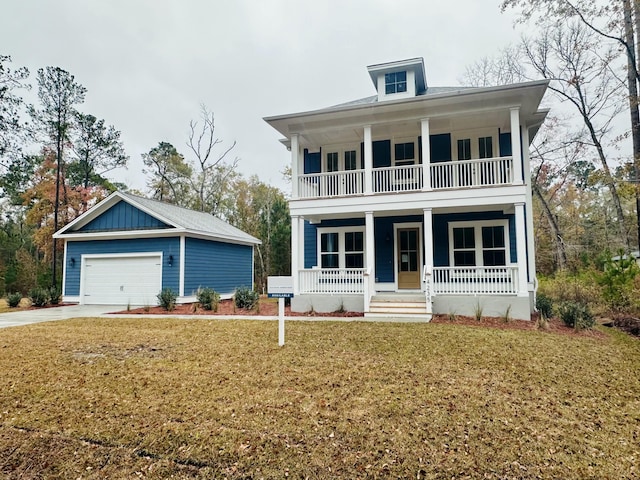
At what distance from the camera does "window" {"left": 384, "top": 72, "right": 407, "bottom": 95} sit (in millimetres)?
12547

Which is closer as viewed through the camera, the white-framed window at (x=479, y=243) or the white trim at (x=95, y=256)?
the white-framed window at (x=479, y=243)

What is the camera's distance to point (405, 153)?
1266 cm

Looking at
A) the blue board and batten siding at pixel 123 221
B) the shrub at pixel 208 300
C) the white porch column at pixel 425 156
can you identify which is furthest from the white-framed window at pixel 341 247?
the blue board and batten siding at pixel 123 221

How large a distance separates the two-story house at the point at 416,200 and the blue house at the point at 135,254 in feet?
14.8

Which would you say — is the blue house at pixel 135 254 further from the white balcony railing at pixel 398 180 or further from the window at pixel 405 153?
the window at pixel 405 153

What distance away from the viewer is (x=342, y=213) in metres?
11.6

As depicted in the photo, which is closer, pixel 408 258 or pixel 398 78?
pixel 408 258

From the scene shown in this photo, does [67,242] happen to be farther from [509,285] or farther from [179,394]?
[509,285]

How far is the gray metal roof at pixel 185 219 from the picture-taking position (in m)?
14.5

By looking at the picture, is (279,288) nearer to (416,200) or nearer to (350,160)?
(416,200)

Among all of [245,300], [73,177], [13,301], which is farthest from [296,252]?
[73,177]

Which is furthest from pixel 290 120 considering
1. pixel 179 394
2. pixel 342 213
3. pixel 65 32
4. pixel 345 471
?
pixel 65 32

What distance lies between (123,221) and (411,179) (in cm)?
1107

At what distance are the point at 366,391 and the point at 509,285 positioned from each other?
266 inches
